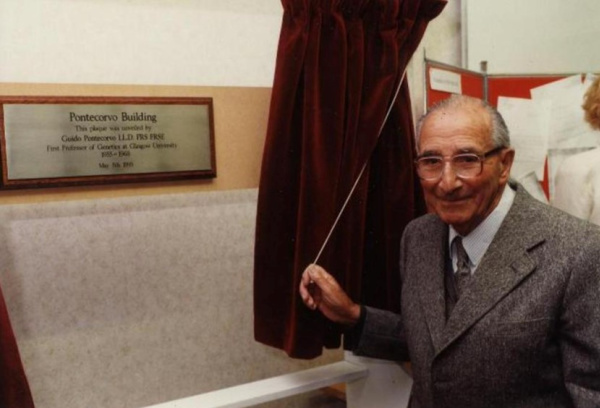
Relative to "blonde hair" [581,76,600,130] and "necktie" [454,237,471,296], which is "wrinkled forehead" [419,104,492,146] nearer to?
"necktie" [454,237,471,296]

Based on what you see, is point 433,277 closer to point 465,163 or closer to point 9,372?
point 465,163

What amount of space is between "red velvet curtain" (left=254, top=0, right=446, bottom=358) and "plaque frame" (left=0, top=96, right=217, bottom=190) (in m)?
0.18

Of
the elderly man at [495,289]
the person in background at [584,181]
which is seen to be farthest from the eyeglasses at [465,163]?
the person in background at [584,181]

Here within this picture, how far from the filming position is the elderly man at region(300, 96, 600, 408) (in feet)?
3.80

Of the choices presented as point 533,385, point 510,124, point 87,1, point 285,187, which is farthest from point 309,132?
point 510,124

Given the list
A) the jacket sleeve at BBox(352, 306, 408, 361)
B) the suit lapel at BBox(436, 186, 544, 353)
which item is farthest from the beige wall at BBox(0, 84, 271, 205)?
the suit lapel at BBox(436, 186, 544, 353)

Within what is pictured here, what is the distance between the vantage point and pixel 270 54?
5.76ft

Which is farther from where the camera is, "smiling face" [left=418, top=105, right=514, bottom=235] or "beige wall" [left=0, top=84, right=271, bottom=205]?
"beige wall" [left=0, top=84, right=271, bottom=205]

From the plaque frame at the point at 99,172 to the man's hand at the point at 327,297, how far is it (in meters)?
0.40

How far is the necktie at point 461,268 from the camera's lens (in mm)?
1329

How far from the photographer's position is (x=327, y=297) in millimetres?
1474

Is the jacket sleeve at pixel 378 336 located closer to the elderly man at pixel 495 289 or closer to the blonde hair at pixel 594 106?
the elderly man at pixel 495 289

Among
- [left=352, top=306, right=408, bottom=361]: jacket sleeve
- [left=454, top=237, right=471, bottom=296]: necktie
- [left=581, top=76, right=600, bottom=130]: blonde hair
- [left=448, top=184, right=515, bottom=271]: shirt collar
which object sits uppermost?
[left=581, top=76, right=600, bottom=130]: blonde hair

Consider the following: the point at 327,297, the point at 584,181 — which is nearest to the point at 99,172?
the point at 327,297
